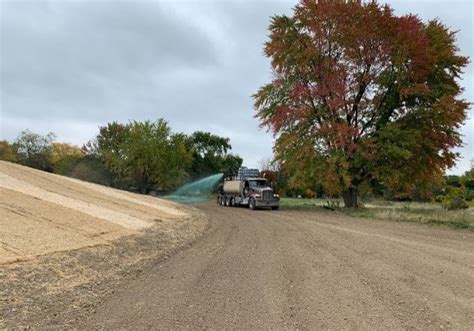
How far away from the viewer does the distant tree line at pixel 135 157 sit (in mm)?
57188

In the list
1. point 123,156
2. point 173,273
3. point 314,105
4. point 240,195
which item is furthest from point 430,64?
point 123,156

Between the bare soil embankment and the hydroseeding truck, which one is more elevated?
the hydroseeding truck

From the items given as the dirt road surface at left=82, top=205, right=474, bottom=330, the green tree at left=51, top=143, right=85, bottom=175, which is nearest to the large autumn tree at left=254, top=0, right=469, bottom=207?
the dirt road surface at left=82, top=205, right=474, bottom=330

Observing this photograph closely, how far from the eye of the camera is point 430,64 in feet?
91.0

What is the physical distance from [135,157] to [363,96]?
35.1 meters

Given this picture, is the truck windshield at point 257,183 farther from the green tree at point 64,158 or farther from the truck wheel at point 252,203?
the green tree at point 64,158

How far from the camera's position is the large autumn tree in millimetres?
27438

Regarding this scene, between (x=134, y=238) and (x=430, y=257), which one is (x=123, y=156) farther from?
(x=430, y=257)

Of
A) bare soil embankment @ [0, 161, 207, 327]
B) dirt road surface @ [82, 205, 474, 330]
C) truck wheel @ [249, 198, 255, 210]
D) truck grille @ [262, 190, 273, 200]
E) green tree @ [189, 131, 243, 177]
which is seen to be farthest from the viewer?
green tree @ [189, 131, 243, 177]

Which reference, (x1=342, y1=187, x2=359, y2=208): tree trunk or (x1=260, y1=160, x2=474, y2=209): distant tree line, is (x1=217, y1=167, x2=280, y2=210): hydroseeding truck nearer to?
(x1=260, y1=160, x2=474, y2=209): distant tree line

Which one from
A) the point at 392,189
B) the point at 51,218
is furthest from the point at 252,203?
the point at 51,218


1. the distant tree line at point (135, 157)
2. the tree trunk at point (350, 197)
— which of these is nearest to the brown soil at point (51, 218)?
the tree trunk at point (350, 197)

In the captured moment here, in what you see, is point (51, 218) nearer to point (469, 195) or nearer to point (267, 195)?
point (267, 195)

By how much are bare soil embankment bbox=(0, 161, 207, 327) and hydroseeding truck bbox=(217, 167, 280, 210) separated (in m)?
14.0
